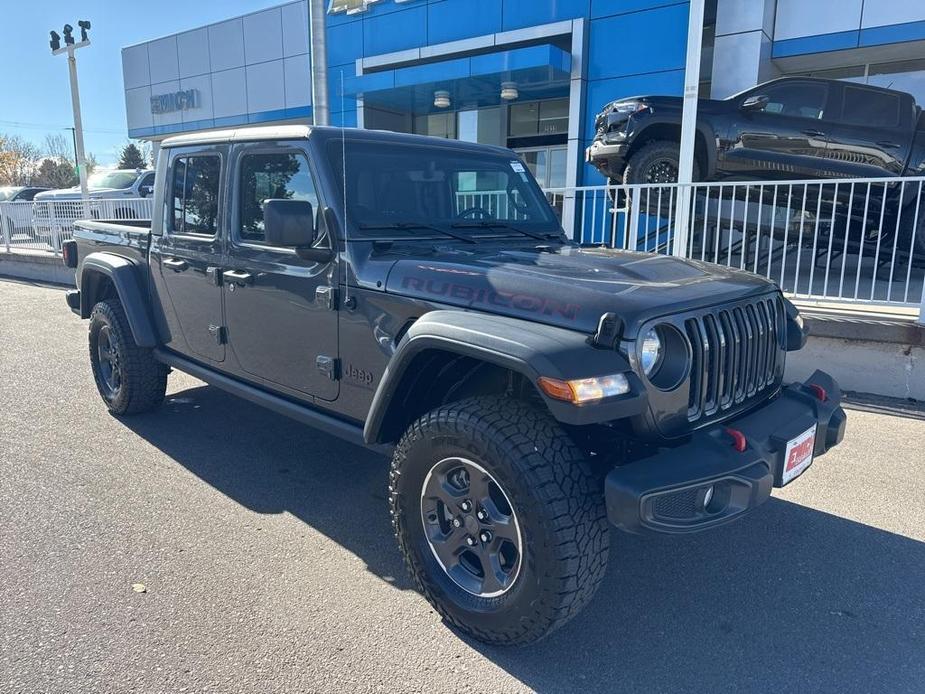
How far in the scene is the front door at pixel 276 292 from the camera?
3.22 metres

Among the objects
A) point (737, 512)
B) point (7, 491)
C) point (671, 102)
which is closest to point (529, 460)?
point (737, 512)

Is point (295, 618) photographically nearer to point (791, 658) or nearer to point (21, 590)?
point (21, 590)

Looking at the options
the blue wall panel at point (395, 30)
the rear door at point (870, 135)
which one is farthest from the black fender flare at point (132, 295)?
the blue wall panel at point (395, 30)

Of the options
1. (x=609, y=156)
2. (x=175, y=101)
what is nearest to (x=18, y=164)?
(x=175, y=101)

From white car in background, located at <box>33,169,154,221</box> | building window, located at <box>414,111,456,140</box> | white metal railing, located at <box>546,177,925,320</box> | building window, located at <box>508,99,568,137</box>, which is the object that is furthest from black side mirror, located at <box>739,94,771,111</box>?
building window, located at <box>414,111,456,140</box>

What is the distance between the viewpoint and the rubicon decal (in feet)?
7.93

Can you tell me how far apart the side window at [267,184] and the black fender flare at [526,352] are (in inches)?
39.9

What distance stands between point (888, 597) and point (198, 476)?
11.6 feet

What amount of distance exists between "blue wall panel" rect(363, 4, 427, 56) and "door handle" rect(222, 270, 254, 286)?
13.1 m

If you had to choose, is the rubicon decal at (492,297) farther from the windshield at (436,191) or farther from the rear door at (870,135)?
the rear door at (870,135)

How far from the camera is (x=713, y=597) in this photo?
2.85 metres

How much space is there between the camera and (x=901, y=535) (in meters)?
3.35

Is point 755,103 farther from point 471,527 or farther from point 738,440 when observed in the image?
point 471,527

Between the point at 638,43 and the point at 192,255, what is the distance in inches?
428
